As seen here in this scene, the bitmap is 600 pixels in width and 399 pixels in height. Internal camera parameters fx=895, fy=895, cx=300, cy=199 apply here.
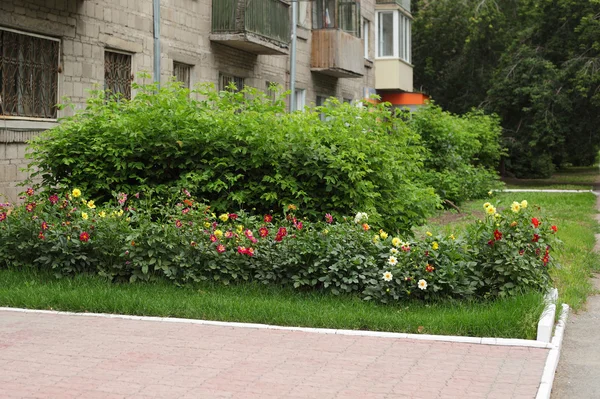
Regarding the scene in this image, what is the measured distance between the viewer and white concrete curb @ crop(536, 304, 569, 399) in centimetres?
581

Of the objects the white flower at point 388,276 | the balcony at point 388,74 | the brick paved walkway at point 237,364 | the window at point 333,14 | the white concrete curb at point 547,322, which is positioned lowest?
the brick paved walkway at point 237,364

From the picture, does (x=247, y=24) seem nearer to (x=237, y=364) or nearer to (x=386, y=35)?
(x=237, y=364)

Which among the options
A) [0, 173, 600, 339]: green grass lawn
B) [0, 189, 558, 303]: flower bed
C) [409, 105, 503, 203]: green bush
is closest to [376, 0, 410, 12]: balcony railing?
[409, 105, 503, 203]: green bush

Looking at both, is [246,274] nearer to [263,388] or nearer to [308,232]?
[308,232]

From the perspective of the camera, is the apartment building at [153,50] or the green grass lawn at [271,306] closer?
the green grass lawn at [271,306]

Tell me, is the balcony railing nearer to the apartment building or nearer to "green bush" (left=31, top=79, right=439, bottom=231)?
the apartment building

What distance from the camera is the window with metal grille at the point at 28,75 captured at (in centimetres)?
1448

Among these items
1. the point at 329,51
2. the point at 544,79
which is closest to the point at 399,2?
the point at 544,79

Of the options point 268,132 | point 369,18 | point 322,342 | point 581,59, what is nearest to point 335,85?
point 369,18

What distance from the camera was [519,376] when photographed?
6.21m

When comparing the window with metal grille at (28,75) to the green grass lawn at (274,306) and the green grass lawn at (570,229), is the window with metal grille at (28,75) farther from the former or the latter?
the green grass lawn at (570,229)

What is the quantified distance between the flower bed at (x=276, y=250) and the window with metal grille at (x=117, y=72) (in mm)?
7445

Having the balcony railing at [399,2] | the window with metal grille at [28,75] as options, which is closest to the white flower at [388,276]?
the window with metal grille at [28,75]

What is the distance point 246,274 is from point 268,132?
229 cm
